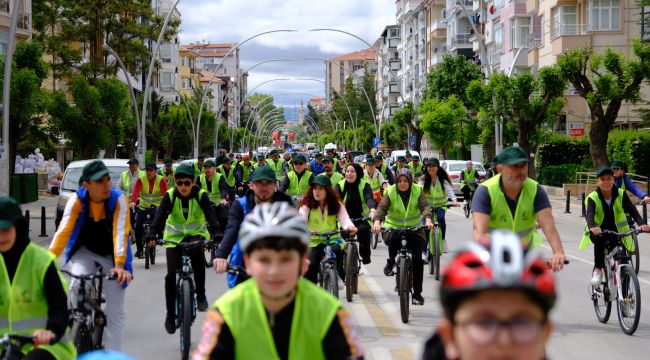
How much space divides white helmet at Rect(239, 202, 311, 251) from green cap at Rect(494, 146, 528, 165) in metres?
4.47

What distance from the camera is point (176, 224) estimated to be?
401 inches

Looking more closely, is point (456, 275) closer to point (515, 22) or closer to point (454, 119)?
point (515, 22)

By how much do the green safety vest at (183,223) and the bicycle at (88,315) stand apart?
1977 mm

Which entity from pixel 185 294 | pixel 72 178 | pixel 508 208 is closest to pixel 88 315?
pixel 185 294

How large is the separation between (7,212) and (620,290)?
717 centimetres

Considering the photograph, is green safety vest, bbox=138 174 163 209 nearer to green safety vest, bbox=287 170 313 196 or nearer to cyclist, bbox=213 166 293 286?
green safety vest, bbox=287 170 313 196

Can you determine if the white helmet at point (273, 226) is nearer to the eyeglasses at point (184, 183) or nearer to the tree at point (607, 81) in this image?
the eyeglasses at point (184, 183)

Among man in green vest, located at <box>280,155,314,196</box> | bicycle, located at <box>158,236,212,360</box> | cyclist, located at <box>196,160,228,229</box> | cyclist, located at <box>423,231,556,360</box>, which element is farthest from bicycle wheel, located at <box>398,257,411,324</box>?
cyclist, located at <box>423,231,556,360</box>

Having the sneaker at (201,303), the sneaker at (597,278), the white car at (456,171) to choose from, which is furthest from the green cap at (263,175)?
the white car at (456,171)

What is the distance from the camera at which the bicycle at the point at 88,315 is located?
25.0 feet

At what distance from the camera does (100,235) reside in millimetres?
8016

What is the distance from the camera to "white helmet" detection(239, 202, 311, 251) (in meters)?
3.42

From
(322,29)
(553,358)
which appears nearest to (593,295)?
(553,358)

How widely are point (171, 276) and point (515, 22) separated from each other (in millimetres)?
48020
